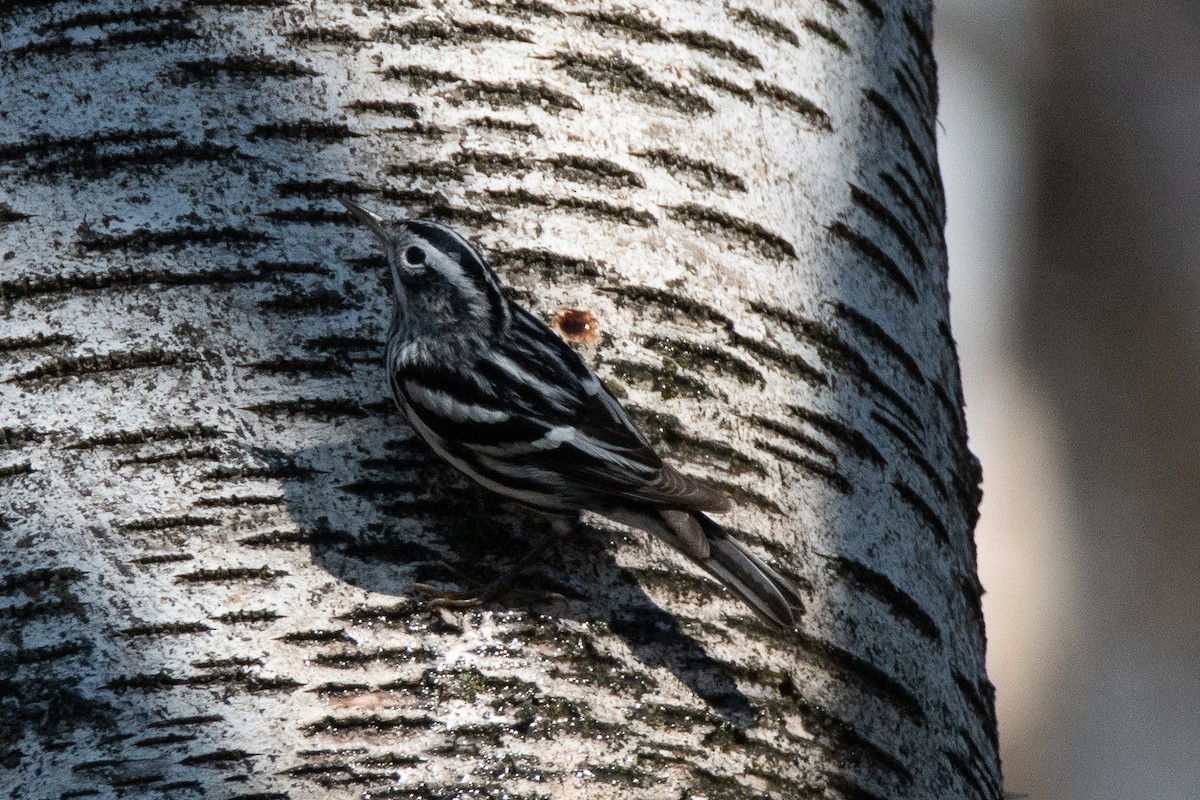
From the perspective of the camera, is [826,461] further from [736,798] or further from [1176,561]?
[1176,561]

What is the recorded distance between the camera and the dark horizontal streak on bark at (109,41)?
2801 mm

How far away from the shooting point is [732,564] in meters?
2.61

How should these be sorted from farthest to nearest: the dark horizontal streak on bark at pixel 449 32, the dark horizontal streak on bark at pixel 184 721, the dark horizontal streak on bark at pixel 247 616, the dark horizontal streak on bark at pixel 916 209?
the dark horizontal streak on bark at pixel 916 209, the dark horizontal streak on bark at pixel 449 32, the dark horizontal streak on bark at pixel 247 616, the dark horizontal streak on bark at pixel 184 721

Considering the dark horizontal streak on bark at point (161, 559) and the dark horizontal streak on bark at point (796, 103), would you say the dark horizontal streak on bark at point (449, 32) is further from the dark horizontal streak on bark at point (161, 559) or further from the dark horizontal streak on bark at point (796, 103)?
the dark horizontal streak on bark at point (161, 559)

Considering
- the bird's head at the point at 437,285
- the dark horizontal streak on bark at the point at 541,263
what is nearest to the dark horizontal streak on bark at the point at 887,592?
the dark horizontal streak on bark at the point at 541,263

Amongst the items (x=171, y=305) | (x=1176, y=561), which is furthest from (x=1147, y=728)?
(x=171, y=305)

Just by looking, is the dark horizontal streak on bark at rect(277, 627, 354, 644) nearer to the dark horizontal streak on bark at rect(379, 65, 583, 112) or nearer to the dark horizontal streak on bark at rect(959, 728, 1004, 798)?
the dark horizontal streak on bark at rect(379, 65, 583, 112)

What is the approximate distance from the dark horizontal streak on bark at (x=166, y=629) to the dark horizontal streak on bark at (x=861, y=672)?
1.15 metres

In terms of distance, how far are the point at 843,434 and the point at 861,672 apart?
50 cm

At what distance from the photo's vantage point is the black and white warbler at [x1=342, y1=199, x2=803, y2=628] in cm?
265

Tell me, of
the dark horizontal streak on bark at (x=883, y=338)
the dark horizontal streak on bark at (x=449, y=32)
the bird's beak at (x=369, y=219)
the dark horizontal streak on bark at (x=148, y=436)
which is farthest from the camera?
the dark horizontal streak on bark at (x=883, y=338)

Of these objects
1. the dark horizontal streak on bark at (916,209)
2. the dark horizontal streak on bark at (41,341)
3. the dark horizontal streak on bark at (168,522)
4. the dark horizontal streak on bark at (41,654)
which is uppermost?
the dark horizontal streak on bark at (916,209)

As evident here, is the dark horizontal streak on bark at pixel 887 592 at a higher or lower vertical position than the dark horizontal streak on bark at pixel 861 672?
higher

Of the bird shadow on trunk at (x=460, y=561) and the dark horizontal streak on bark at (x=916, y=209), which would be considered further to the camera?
the dark horizontal streak on bark at (x=916, y=209)
